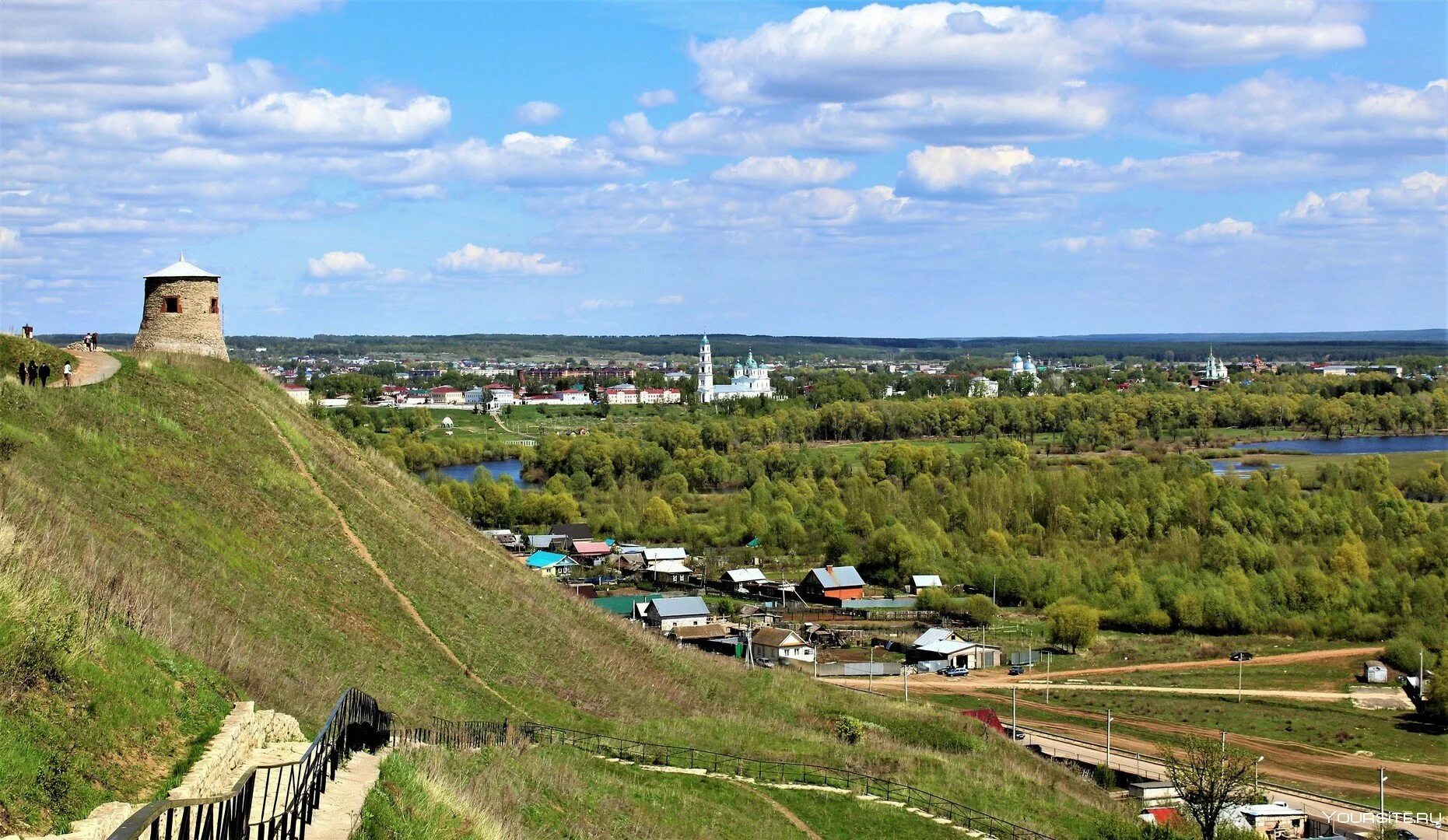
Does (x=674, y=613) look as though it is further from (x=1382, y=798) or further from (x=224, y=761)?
(x=224, y=761)

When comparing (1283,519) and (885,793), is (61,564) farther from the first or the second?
(1283,519)

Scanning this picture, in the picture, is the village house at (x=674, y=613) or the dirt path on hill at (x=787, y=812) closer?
the dirt path on hill at (x=787, y=812)

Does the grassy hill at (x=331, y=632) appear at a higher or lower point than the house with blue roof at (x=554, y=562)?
higher

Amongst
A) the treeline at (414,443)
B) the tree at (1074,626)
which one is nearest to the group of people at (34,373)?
the tree at (1074,626)

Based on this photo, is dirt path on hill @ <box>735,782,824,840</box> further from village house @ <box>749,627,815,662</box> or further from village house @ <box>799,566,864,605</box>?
village house @ <box>799,566,864,605</box>

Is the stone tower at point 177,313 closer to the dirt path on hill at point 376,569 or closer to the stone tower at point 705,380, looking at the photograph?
the dirt path on hill at point 376,569

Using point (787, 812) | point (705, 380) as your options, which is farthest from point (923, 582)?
point (705, 380)

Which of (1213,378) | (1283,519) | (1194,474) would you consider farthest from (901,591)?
(1213,378)
